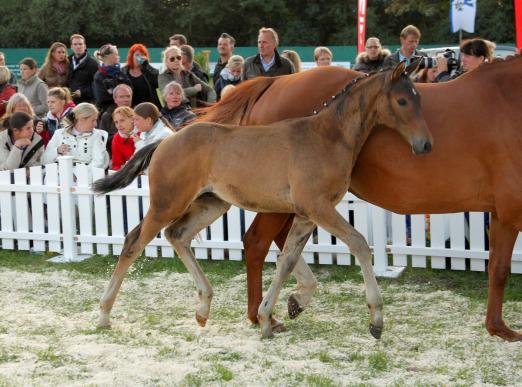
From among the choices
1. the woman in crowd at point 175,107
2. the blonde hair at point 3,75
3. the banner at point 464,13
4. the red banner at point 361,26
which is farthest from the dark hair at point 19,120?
the banner at point 464,13

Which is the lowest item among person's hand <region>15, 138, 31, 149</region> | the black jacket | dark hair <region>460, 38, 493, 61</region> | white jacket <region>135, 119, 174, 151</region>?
person's hand <region>15, 138, 31, 149</region>

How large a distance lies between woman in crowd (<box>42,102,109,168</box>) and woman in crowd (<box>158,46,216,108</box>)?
214 cm

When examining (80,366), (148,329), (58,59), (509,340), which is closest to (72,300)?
(148,329)

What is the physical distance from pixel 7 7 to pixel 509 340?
144 feet

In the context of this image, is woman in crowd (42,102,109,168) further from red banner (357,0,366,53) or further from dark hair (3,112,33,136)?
red banner (357,0,366,53)

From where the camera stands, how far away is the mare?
17.7 feet

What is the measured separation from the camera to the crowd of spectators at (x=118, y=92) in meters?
9.08

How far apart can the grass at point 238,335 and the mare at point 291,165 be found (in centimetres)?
33

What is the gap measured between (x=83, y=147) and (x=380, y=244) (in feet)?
11.5

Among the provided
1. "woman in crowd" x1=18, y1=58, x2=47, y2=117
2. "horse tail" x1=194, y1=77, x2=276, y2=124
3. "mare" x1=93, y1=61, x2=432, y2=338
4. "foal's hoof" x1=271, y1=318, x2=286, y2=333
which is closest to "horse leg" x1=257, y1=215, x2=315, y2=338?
"mare" x1=93, y1=61, x2=432, y2=338

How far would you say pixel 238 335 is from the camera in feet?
19.3

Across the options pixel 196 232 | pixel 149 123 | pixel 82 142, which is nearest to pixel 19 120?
pixel 82 142

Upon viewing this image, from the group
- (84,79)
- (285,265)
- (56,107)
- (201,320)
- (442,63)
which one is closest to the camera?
(285,265)

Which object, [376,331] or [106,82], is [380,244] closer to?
[376,331]
